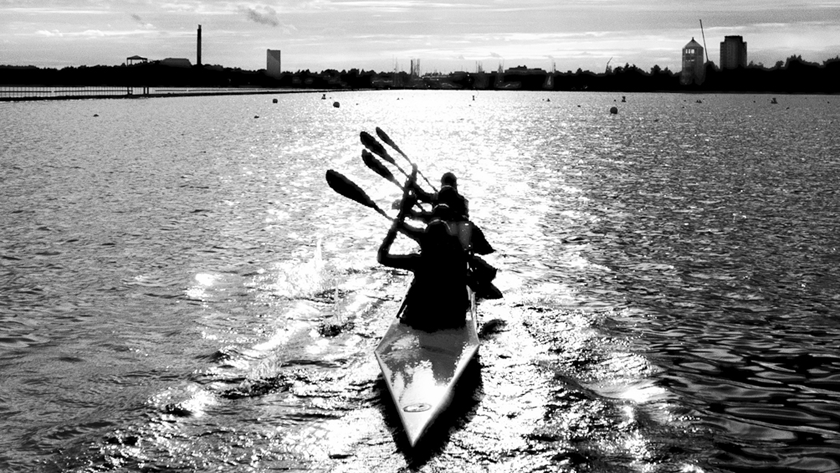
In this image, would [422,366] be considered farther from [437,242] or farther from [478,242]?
[478,242]

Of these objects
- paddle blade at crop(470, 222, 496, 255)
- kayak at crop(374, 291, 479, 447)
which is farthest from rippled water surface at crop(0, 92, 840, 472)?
paddle blade at crop(470, 222, 496, 255)

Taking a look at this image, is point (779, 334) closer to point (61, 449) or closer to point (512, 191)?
point (61, 449)

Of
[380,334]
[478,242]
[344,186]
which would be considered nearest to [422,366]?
[380,334]

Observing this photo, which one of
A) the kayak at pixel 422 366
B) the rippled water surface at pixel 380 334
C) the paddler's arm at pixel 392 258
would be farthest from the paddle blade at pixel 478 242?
the paddler's arm at pixel 392 258

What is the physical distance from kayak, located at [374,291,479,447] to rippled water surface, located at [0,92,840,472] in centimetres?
51

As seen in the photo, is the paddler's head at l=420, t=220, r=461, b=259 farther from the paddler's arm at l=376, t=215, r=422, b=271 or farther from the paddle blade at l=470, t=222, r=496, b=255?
the paddle blade at l=470, t=222, r=496, b=255

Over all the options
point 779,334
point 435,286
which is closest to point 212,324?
point 435,286

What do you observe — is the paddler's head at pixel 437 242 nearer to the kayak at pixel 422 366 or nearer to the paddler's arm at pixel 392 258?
the paddler's arm at pixel 392 258

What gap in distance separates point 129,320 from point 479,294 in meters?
7.54

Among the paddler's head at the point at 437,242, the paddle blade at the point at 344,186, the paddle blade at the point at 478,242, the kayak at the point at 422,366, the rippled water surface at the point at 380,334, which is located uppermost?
the paddle blade at the point at 344,186

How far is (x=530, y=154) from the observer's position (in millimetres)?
65562

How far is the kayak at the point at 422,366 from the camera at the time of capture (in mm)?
10773

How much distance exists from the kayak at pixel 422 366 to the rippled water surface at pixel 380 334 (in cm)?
51

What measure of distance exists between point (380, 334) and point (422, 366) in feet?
12.7
